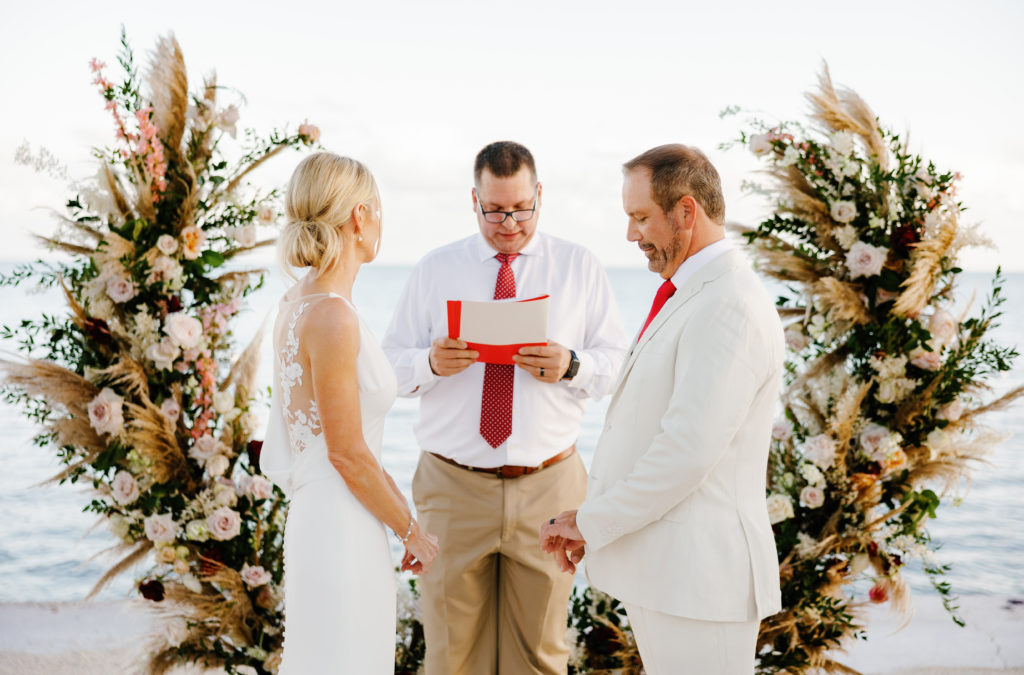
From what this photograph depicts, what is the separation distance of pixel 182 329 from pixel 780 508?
2.27 m

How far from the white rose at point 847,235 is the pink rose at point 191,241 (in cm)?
232

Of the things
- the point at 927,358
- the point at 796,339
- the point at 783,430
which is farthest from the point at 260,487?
the point at 927,358

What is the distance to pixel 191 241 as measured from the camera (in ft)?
9.62

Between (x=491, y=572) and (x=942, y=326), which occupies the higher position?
(x=942, y=326)

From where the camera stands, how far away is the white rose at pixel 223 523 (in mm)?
2990

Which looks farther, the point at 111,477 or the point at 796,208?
the point at 796,208

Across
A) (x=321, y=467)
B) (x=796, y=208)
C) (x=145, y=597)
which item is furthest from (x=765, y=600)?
(x=145, y=597)

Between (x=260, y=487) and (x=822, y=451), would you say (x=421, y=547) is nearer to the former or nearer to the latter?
(x=260, y=487)

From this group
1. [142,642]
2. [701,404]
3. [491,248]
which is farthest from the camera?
[142,642]

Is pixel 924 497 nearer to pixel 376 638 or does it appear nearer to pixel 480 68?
pixel 376 638

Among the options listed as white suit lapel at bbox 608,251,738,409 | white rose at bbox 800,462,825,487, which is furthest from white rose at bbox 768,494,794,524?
white suit lapel at bbox 608,251,738,409

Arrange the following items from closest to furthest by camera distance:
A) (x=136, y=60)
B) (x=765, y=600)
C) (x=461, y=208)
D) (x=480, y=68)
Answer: (x=765, y=600)
(x=136, y=60)
(x=480, y=68)
(x=461, y=208)

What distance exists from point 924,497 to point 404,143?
60.1 feet

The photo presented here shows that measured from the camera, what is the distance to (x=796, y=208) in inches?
127
